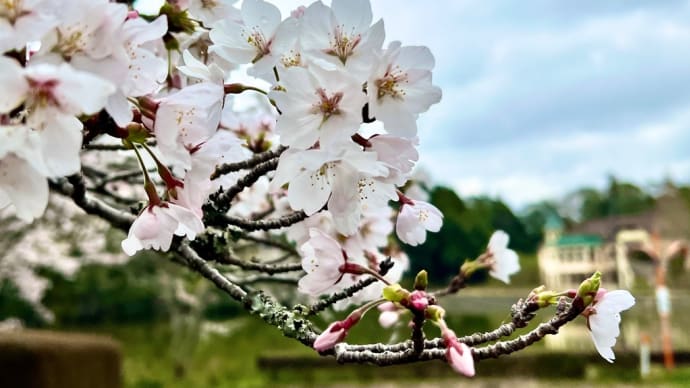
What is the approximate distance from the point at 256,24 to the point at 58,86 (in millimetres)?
281

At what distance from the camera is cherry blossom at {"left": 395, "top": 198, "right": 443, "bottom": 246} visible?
2.53 feet

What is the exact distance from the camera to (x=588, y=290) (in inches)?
25.0

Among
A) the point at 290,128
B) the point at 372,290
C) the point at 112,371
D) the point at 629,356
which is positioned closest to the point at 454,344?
the point at 290,128

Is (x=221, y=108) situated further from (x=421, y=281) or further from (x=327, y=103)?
(x=421, y=281)

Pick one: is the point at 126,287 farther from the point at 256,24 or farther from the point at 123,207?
the point at 256,24

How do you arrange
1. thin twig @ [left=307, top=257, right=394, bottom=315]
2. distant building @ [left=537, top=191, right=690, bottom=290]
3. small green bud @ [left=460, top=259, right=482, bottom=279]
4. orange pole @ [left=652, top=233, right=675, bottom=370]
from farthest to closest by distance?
distant building @ [left=537, top=191, right=690, bottom=290] < orange pole @ [left=652, top=233, right=675, bottom=370] < small green bud @ [left=460, top=259, right=482, bottom=279] < thin twig @ [left=307, top=257, right=394, bottom=315]

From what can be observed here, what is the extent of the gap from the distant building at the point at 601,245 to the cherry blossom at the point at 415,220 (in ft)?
35.6

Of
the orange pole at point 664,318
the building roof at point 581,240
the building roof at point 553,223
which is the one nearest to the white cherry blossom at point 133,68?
the orange pole at point 664,318

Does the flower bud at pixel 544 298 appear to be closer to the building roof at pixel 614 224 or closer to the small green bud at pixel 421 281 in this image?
the small green bud at pixel 421 281

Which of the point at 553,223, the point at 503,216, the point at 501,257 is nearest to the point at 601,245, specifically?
the point at 553,223

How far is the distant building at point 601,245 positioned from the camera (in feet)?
39.8

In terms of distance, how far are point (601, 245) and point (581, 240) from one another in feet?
1.51

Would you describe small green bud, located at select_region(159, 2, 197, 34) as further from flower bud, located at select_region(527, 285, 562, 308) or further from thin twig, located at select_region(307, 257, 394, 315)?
flower bud, located at select_region(527, 285, 562, 308)

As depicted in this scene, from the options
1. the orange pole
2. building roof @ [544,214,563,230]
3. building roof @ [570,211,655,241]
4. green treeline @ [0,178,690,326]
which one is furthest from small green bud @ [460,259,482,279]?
building roof @ [570,211,655,241]
